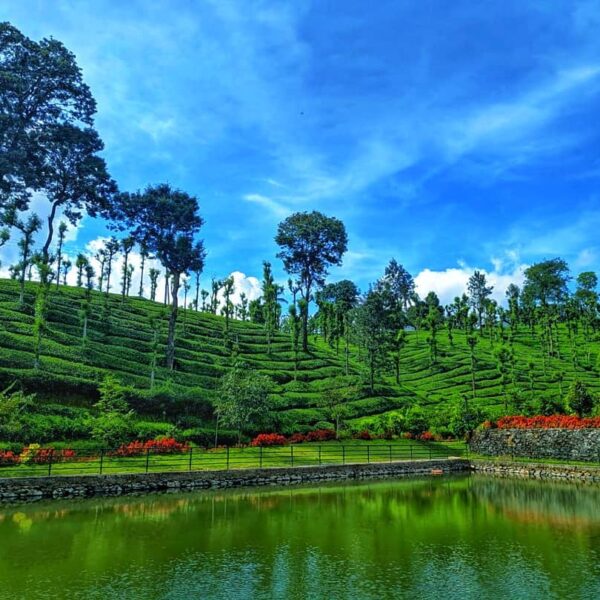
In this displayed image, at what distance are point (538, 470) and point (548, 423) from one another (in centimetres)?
563

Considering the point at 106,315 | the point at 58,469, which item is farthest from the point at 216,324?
the point at 58,469

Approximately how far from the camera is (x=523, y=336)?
120 metres

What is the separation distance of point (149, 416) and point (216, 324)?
41876 millimetres

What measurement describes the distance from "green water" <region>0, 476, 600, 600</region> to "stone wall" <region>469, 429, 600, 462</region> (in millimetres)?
12745

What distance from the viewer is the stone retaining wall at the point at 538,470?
116 feet

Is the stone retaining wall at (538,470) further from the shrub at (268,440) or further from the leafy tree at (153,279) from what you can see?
the leafy tree at (153,279)

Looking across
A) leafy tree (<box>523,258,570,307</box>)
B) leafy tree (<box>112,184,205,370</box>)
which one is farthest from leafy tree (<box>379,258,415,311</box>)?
leafy tree (<box>112,184,205,370</box>)

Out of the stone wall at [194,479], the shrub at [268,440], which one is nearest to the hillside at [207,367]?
the shrub at [268,440]

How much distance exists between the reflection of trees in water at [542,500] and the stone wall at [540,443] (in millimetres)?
7227

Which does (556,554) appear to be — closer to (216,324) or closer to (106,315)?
(106,315)

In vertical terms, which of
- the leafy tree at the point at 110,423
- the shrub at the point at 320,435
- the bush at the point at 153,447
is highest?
the leafy tree at the point at 110,423

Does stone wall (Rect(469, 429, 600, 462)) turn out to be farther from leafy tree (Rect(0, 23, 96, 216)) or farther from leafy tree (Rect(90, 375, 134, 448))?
leafy tree (Rect(0, 23, 96, 216))

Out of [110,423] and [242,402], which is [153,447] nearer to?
[110,423]

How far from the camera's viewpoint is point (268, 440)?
150 feet
